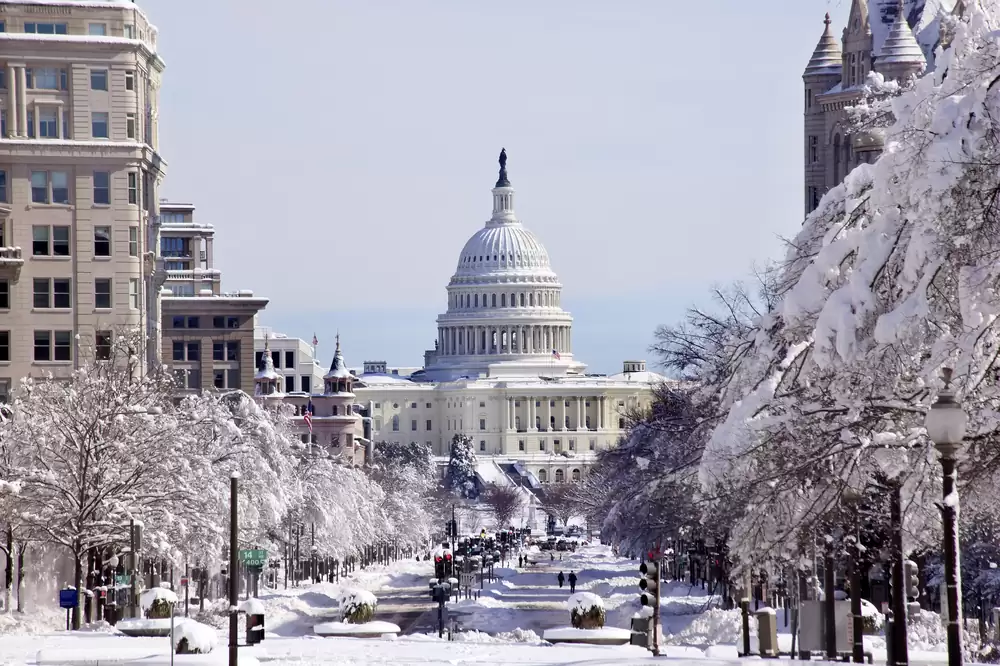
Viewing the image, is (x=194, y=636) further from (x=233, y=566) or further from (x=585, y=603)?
(x=585, y=603)

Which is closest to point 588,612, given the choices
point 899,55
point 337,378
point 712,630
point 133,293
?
point 712,630

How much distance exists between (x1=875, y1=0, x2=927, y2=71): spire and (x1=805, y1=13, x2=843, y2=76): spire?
1506 centimetres

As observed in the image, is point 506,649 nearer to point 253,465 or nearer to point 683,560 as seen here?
point 253,465

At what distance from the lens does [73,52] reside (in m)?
83.3

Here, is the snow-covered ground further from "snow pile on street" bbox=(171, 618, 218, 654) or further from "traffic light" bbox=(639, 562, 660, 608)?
"traffic light" bbox=(639, 562, 660, 608)

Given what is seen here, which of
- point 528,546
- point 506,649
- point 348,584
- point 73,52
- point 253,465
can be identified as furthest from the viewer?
point 528,546

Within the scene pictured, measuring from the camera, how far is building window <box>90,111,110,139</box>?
277 feet

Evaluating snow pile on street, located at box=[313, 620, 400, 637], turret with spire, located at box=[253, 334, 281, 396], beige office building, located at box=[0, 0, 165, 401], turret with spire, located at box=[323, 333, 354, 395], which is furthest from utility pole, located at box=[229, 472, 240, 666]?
turret with spire, located at box=[323, 333, 354, 395]

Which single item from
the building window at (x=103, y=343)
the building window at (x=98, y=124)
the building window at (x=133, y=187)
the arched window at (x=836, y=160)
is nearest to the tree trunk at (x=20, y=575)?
the building window at (x=103, y=343)

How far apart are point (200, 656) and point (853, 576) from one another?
11.1 meters

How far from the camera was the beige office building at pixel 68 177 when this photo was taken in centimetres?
8275

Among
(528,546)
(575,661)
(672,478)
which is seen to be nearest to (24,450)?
(672,478)

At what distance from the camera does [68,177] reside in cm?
8450

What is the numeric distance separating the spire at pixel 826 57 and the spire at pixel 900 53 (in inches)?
593
